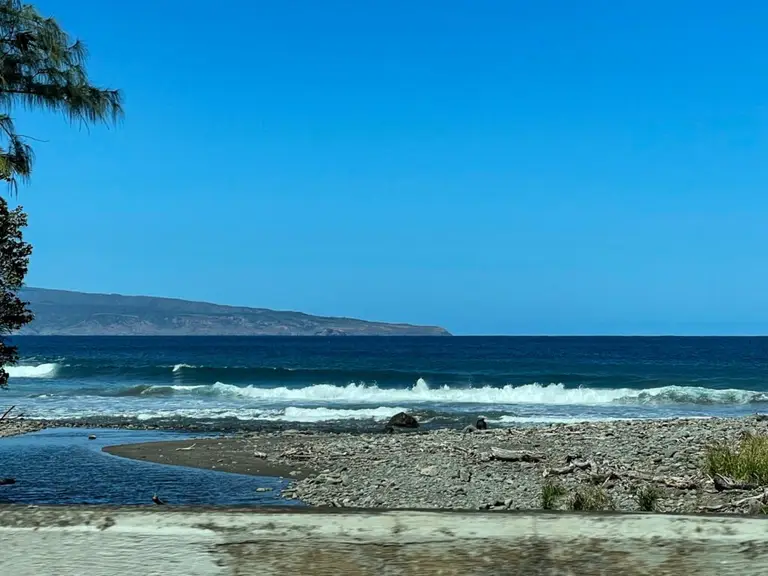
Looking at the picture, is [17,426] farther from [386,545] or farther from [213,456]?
[386,545]

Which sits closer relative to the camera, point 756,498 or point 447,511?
point 447,511

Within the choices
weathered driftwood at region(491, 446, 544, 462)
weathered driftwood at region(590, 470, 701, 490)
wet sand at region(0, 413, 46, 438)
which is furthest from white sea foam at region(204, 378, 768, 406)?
weathered driftwood at region(590, 470, 701, 490)

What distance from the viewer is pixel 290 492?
12445 millimetres

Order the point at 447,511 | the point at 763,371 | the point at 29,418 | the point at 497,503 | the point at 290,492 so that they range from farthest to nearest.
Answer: the point at 763,371
the point at 29,418
the point at 290,492
the point at 497,503
the point at 447,511

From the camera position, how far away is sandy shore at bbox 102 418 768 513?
1008 centimetres

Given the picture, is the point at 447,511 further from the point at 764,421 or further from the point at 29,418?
the point at 29,418

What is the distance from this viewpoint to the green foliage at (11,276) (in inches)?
383

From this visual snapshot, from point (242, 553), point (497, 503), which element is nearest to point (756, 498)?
point (497, 503)

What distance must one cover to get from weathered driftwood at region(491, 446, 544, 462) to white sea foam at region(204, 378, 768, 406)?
65.1 ft

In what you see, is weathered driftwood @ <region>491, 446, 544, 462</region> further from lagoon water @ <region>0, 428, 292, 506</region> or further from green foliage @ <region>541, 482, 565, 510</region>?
green foliage @ <region>541, 482, 565, 510</region>

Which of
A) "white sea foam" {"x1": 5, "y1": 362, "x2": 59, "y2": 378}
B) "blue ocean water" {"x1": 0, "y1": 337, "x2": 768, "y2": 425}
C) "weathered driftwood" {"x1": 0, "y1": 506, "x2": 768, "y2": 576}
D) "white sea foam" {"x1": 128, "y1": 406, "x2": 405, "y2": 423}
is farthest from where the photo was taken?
"white sea foam" {"x1": 5, "y1": 362, "x2": 59, "y2": 378}

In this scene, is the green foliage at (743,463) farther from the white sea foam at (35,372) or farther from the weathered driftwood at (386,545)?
the white sea foam at (35,372)

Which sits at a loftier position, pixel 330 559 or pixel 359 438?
pixel 330 559

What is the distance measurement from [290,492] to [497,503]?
3682 mm
